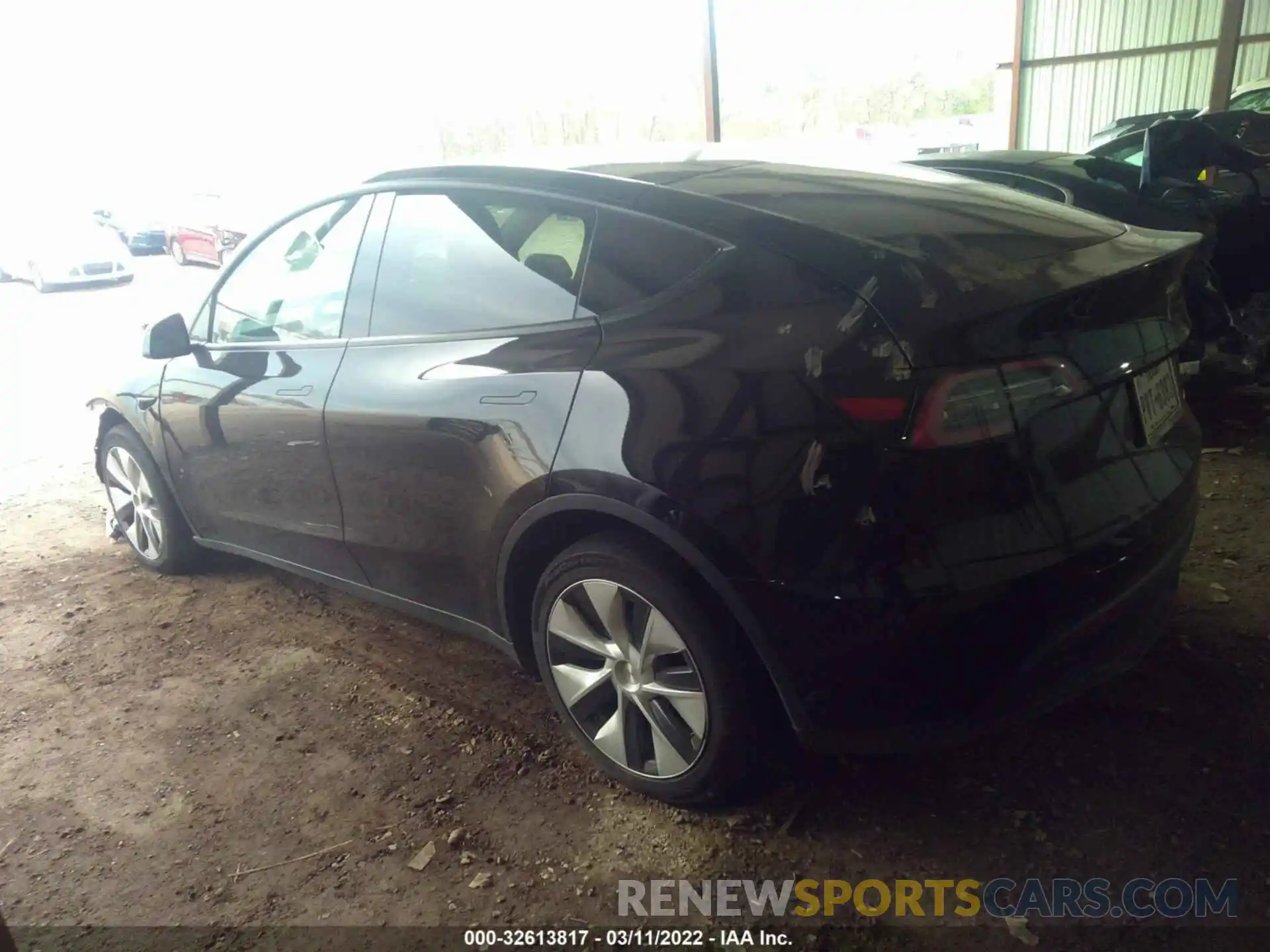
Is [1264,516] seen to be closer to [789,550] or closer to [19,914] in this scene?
[789,550]

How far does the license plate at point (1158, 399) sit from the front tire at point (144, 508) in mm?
3446

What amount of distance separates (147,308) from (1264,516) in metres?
12.1

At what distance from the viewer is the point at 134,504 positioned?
3.91 meters

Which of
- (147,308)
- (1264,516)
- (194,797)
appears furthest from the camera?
(147,308)

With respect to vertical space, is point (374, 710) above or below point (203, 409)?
below

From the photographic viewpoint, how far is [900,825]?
209 cm

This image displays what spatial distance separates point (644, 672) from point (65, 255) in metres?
14.3

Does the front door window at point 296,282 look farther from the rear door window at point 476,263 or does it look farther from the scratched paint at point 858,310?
the scratched paint at point 858,310

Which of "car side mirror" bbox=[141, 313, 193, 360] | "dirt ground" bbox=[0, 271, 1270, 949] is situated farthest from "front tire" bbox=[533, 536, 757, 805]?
"car side mirror" bbox=[141, 313, 193, 360]

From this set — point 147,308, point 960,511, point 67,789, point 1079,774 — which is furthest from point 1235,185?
point 147,308

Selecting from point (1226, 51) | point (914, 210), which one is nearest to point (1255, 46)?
point (1226, 51)

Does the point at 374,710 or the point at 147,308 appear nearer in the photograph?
the point at 374,710

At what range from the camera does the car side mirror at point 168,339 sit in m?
3.15

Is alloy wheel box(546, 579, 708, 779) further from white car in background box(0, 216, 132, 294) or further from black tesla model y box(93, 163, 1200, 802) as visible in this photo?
white car in background box(0, 216, 132, 294)
